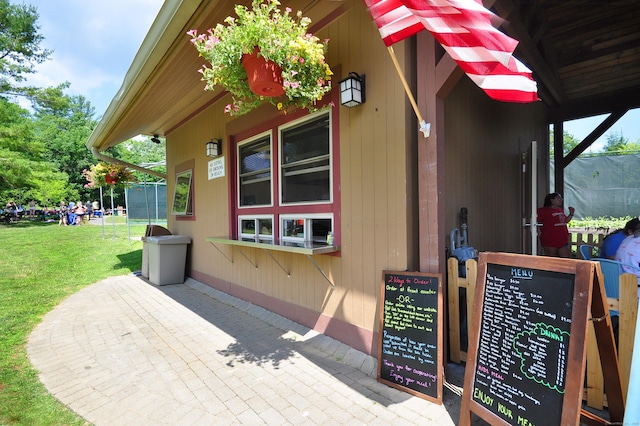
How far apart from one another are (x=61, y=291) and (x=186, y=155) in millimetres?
3106

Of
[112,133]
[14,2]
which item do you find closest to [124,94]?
[112,133]

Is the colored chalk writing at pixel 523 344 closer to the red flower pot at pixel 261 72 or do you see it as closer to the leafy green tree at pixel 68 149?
the red flower pot at pixel 261 72

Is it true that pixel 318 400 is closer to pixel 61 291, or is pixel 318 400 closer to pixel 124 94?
pixel 124 94

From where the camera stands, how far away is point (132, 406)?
2.16 m

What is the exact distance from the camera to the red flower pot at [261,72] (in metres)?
2.37

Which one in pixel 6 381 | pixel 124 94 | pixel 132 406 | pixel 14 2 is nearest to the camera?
pixel 132 406

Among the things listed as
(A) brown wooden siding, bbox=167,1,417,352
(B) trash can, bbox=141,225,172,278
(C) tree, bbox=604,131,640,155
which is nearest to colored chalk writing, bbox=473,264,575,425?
(A) brown wooden siding, bbox=167,1,417,352

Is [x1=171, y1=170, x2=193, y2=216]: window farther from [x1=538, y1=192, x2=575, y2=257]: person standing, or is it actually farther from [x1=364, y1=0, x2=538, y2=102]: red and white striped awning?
[x1=538, y1=192, x2=575, y2=257]: person standing

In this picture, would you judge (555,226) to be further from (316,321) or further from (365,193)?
(316,321)

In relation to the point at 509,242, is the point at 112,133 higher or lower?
higher

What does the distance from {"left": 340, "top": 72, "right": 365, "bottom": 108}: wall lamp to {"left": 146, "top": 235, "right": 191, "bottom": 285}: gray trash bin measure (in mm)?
4491

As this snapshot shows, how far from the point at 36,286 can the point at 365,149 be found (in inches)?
245

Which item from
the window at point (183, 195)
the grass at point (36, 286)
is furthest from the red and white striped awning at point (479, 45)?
the window at point (183, 195)

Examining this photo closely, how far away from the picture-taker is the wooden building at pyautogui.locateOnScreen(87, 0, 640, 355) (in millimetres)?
2502
